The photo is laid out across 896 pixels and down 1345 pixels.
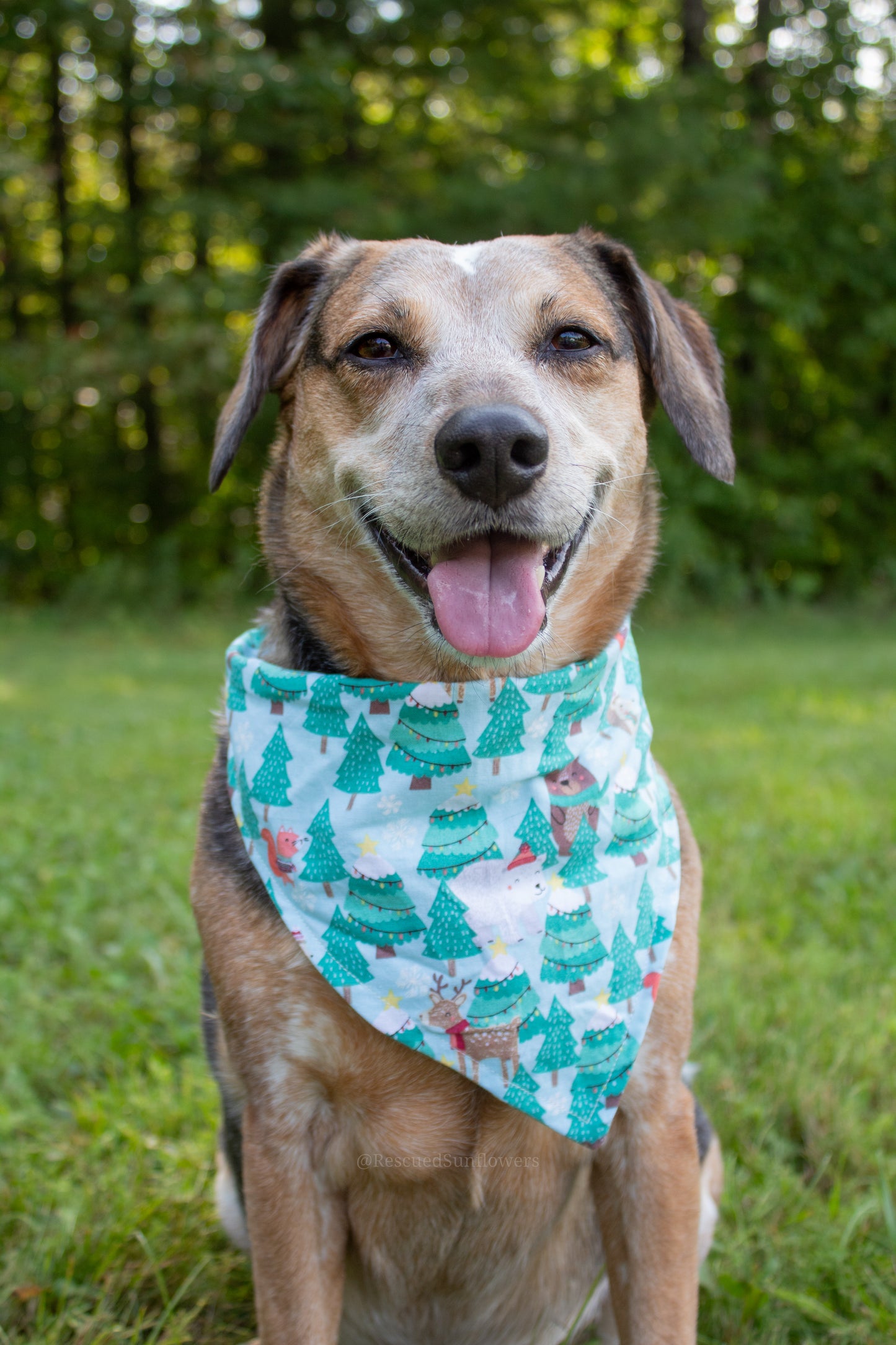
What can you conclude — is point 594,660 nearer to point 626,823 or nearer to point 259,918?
point 626,823

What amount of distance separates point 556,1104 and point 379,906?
53cm

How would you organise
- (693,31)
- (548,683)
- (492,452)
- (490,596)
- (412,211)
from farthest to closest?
(693,31) → (412,211) → (548,683) → (490,596) → (492,452)

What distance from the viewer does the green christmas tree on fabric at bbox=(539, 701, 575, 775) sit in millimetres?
2297

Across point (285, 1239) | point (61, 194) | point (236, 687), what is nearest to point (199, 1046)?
point (285, 1239)

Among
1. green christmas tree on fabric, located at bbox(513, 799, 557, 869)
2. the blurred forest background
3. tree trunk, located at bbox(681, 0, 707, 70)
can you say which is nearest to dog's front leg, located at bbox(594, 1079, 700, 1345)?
green christmas tree on fabric, located at bbox(513, 799, 557, 869)

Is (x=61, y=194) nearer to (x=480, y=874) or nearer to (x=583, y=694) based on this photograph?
(x=583, y=694)

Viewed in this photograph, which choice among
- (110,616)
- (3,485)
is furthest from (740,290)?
(3,485)

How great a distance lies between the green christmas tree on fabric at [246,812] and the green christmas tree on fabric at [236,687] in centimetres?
15

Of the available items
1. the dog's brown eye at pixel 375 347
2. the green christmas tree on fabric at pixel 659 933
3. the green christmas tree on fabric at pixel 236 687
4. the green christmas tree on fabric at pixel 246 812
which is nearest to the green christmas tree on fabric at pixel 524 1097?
the green christmas tree on fabric at pixel 659 933

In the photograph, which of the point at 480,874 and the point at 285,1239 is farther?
the point at 480,874

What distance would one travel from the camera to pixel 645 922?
2311mm

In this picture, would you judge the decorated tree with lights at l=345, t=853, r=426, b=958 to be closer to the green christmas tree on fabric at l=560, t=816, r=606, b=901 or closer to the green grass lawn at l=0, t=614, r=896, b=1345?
the green christmas tree on fabric at l=560, t=816, r=606, b=901

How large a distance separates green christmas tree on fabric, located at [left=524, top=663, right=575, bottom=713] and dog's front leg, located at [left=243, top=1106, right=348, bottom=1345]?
3.33 ft

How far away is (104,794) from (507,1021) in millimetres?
4343
